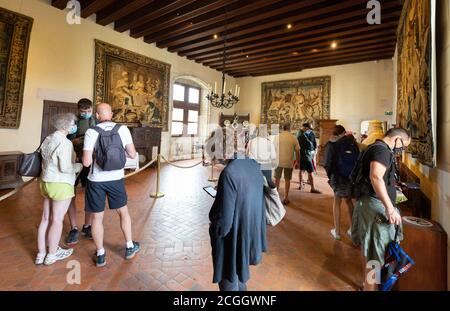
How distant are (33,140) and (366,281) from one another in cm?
688

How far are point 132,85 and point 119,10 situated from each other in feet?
7.31

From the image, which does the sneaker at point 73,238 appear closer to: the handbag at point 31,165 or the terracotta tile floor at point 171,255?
the terracotta tile floor at point 171,255

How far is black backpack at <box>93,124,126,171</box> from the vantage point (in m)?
1.92

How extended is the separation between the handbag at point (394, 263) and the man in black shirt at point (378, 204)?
0.12ft

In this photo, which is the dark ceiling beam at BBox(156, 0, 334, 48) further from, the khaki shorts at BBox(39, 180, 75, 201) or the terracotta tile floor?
the khaki shorts at BBox(39, 180, 75, 201)

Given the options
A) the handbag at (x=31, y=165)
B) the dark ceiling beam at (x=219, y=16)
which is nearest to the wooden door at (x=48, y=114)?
the dark ceiling beam at (x=219, y=16)

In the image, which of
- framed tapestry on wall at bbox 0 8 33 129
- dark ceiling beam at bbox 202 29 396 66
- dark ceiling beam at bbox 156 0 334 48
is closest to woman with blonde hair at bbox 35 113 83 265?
framed tapestry on wall at bbox 0 8 33 129

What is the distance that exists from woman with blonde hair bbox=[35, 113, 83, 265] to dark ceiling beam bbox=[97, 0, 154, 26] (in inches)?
172

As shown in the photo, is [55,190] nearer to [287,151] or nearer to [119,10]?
[287,151]

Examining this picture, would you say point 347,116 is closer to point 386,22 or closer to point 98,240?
point 386,22

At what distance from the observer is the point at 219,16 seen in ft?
18.1

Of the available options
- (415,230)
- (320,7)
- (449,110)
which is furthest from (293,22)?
(415,230)

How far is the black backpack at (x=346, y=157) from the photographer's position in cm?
A: 272

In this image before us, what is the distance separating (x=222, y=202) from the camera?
4.09 feet
